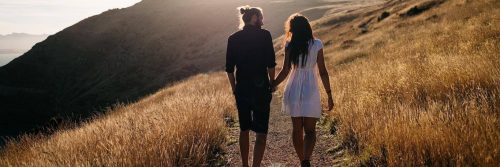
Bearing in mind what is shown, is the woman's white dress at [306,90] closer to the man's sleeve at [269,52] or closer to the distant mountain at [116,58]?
the man's sleeve at [269,52]

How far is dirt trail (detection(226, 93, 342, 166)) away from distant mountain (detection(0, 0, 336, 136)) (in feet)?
134

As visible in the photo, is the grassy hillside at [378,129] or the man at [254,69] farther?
the man at [254,69]

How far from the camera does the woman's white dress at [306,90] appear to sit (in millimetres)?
5508

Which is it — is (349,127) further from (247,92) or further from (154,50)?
(154,50)

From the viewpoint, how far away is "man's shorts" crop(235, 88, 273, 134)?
5.45m

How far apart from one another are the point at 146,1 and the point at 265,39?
118051 mm

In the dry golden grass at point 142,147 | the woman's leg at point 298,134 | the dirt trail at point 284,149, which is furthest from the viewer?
the dirt trail at point 284,149

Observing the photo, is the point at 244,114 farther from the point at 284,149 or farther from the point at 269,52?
the point at 284,149

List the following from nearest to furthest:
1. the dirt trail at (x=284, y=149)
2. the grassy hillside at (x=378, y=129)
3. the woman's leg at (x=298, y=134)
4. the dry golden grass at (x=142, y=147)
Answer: the grassy hillside at (x=378, y=129) → the dry golden grass at (x=142, y=147) → the woman's leg at (x=298, y=134) → the dirt trail at (x=284, y=149)

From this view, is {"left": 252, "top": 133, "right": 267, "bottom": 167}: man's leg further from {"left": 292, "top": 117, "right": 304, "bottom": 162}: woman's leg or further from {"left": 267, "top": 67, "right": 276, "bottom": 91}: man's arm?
{"left": 267, "top": 67, "right": 276, "bottom": 91}: man's arm

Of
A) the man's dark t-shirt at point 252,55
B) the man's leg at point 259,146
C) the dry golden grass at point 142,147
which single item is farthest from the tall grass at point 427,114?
the dry golden grass at point 142,147

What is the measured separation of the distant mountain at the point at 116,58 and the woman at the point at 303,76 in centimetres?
4440

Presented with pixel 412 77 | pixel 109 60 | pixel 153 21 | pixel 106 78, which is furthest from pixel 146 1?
pixel 412 77

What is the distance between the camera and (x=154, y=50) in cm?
7875
